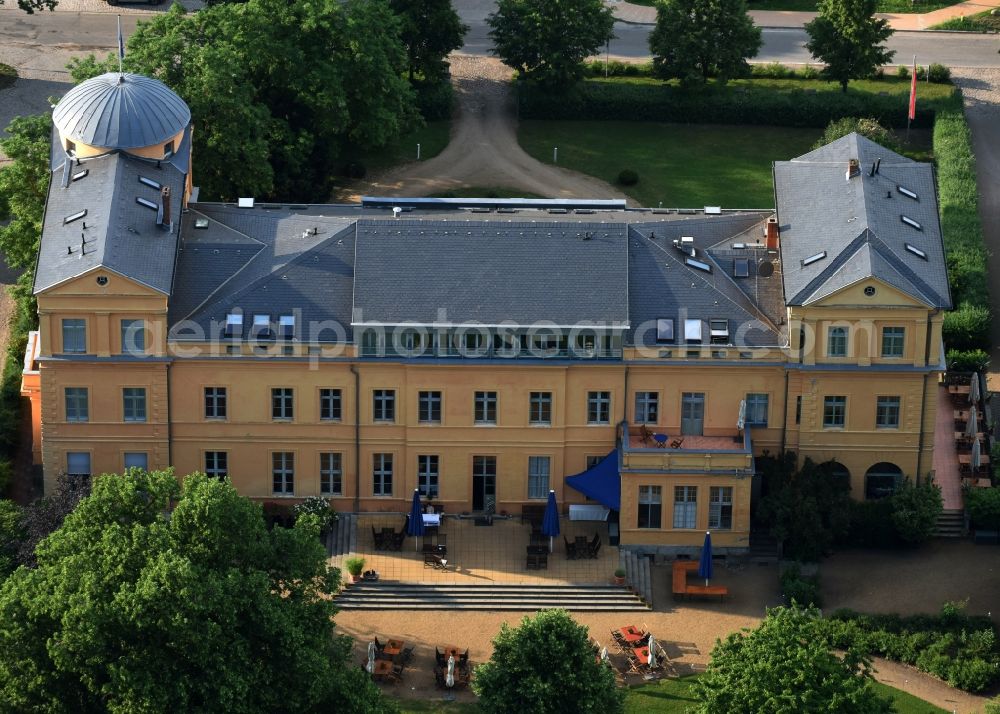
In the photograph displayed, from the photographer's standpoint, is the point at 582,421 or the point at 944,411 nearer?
the point at 582,421

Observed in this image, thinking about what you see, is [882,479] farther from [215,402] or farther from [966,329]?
[215,402]

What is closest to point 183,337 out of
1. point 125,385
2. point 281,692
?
point 125,385

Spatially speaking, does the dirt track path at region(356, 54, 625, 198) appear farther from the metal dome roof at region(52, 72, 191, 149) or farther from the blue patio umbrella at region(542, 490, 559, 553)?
the blue patio umbrella at region(542, 490, 559, 553)

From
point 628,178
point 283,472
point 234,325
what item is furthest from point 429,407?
point 628,178

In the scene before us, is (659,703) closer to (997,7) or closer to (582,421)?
(582,421)

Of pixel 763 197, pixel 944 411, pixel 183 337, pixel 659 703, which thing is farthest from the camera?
pixel 763 197

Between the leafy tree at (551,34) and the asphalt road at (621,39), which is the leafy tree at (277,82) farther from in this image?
the asphalt road at (621,39)

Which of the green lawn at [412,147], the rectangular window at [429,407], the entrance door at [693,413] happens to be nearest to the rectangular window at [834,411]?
the entrance door at [693,413]
